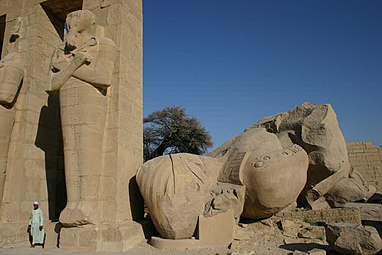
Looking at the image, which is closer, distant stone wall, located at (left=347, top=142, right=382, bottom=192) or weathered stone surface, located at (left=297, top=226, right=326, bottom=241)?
weathered stone surface, located at (left=297, top=226, right=326, bottom=241)

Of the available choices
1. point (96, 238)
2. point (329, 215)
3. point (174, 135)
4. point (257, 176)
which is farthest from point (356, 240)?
point (174, 135)

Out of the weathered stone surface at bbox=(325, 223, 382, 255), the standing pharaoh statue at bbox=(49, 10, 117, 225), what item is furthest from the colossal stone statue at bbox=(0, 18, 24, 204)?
the weathered stone surface at bbox=(325, 223, 382, 255)

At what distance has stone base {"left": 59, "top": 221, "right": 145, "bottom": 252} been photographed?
4395mm

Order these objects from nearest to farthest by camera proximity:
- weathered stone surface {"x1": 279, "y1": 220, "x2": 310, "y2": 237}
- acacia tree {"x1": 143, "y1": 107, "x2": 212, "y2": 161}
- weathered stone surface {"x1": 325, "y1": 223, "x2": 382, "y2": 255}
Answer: weathered stone surface {"x1": 325, "y1": 223, "x2": 382, "y2": 255}
weathered stone surface {"x1": 279, "y1": 220, "x2": 310, "y2": 237}
acacia tree {"x1": 143, "y1": 107, "x2": 212, "y2": 161}

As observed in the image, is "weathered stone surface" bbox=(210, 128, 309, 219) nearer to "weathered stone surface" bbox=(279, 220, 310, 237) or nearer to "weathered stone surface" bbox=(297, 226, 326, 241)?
"weathered stone surface" bbox=(279, 220, 310, 237)

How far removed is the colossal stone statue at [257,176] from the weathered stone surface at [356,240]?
116 centimetres

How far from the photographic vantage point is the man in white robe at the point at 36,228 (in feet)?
16.6

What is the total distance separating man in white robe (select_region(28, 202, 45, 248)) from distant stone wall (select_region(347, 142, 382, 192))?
988 cm

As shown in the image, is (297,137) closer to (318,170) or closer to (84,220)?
(318,170)

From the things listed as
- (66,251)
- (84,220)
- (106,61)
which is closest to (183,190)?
(84,220)

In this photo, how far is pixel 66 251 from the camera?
4.41m

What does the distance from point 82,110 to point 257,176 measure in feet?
9.22

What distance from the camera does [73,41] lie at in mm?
4945

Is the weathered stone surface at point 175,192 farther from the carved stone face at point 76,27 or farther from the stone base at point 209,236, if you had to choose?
the carved stone face at point 76,27
